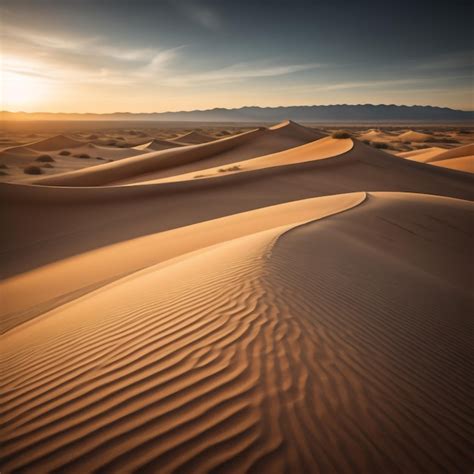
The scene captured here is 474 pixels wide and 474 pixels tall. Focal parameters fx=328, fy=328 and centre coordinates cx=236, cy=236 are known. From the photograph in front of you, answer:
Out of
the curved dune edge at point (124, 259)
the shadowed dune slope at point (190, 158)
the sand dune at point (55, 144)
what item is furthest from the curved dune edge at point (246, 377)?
the sand dune at point (55, 144)

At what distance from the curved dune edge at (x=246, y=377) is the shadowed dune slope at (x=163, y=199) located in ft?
17.0

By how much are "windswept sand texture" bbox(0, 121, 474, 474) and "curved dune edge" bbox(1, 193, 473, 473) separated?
0.01 metres

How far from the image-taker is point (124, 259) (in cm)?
720

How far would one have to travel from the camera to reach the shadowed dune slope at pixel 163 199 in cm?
902

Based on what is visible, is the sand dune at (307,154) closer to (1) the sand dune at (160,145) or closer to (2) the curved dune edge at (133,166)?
(2) the curved dune edge at (133,166)

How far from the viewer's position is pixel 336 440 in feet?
6.35

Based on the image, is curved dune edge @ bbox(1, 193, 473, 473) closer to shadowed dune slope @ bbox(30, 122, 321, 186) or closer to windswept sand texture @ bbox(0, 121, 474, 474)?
windswept sand texture @ bbox(0, 121, 474, 474)

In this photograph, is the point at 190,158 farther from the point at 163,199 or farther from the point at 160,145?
the point at 160,145


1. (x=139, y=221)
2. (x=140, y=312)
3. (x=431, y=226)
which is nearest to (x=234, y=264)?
(x=140, y=312)

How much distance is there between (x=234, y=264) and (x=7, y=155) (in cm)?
3058

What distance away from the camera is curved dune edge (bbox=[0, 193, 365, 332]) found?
558cm

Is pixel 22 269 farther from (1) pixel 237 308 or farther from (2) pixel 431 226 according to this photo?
(2) pixel 431 226

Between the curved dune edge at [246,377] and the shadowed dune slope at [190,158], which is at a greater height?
the curved dune edge at [246,377]

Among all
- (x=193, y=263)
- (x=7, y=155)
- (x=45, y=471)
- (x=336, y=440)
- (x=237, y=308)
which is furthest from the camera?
(x=7, y=155)
